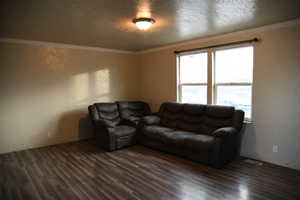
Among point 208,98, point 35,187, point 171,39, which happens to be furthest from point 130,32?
point 35,187

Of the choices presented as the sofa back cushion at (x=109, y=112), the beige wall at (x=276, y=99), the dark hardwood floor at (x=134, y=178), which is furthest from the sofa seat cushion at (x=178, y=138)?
the sofa back cushion at (x=109, y=112)

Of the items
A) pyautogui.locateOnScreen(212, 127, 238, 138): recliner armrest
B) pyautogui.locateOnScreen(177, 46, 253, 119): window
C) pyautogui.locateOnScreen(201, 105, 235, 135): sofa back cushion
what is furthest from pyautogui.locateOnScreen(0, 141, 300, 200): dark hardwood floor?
pyautogui.locateOnScreen(177, 46, 253, 119): window

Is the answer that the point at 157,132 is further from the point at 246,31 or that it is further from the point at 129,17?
the point at 246,31

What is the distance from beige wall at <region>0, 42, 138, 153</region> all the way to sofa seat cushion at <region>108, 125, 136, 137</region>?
1.27m

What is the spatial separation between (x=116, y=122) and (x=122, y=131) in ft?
2.25

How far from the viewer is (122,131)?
4480mm

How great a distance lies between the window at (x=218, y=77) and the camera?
12.8 ft

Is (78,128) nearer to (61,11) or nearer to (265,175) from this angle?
(61,11)

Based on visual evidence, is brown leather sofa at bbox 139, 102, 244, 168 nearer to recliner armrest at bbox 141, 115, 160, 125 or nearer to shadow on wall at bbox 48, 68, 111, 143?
recliner armrest at bbox 141, 115, 160, 125

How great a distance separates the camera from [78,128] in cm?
518

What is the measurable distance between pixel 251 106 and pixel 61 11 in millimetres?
3618

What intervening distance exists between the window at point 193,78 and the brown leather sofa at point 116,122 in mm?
1278

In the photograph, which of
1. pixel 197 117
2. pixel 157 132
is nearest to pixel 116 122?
pixel 157 132

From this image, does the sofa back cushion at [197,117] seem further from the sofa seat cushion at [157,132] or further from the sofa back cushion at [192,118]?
the sofa seat cushion at [157,132]
